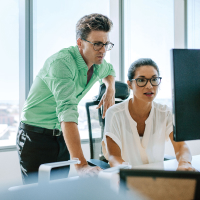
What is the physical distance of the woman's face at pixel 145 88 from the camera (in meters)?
1.36

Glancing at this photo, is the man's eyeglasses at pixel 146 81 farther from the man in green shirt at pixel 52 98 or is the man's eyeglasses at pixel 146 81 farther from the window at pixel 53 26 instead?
the window at pixel 53 26

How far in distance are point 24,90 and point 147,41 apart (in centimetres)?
193

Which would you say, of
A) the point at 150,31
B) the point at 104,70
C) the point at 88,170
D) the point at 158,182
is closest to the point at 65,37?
the point at 104,70

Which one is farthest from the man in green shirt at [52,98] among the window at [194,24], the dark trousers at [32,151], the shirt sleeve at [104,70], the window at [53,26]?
the window at [194,24]

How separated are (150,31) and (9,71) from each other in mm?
2098

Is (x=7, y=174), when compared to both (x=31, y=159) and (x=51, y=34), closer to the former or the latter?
(x=31, y=159)

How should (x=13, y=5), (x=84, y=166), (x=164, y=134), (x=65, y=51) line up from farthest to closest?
(x=13, y=5), (x=164, y=134), (x=65, y=51), (x=84, y=166)

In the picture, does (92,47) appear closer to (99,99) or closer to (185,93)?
(99,99)

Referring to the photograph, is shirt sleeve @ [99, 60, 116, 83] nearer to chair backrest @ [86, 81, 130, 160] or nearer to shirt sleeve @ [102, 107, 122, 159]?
chair backrest @ [86, 81, 130, 160]

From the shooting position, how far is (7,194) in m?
0.27

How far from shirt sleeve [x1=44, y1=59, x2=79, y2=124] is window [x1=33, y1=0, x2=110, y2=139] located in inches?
58.0

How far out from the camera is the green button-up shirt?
99 cm

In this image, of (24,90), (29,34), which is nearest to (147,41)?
(29,34)

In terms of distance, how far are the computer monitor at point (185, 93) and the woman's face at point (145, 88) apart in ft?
2.35
